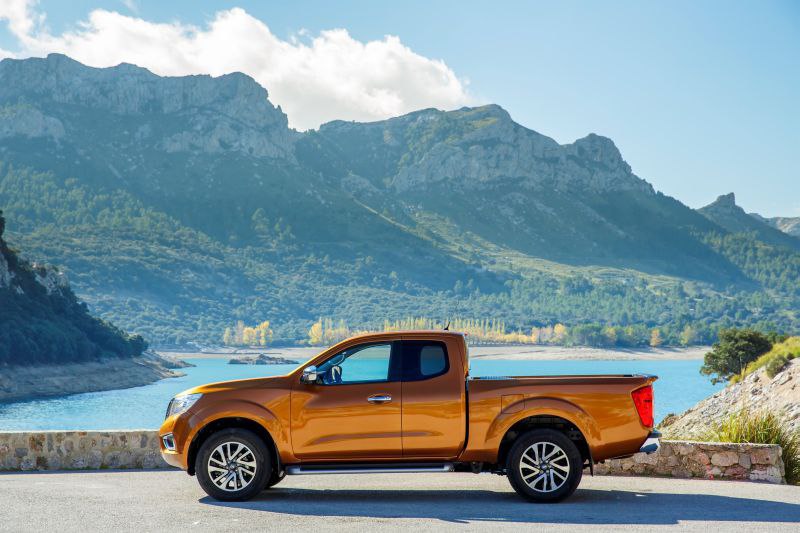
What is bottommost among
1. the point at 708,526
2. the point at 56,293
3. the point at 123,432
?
the point at 708,526

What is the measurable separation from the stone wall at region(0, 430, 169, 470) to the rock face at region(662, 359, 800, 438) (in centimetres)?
2390

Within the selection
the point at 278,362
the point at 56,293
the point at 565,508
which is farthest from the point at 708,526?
the point at 278,362

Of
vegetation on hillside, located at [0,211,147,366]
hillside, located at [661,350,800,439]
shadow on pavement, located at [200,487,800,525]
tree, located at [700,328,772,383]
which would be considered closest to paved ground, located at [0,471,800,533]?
shadow on pavement, located at [200,487,800,525]

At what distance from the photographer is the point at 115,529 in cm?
887

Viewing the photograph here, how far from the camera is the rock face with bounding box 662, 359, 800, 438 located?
3669 cm

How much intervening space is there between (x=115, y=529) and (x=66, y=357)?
105 meters

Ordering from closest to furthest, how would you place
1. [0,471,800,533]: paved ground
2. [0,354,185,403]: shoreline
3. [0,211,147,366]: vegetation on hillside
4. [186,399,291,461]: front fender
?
[0,471,800,533]: paved ground < [186,399,291,461]: front fender < [0,354,185,403]: shoreline < [0,211,147,366]: vegetation on hillside

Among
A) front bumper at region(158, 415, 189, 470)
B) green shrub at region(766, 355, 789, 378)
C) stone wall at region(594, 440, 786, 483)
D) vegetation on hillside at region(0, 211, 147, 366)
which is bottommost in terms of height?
stone wall at region(594, 440, 786, 483)

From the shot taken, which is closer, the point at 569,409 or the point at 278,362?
the point at 569,409

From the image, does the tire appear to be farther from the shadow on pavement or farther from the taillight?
the taillight

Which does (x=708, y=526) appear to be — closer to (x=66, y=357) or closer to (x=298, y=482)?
(x=298, y=482)

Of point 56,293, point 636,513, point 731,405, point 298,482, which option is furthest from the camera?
point 56,293

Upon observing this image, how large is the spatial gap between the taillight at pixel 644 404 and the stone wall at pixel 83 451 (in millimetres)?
6629

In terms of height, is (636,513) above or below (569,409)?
below
